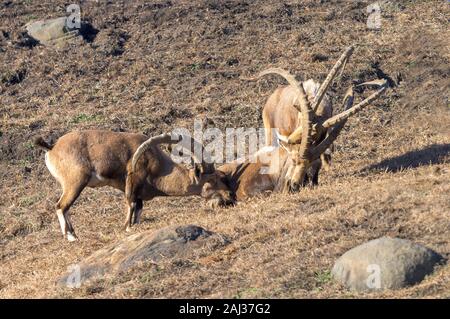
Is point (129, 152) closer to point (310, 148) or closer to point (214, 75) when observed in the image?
point (310, 148)

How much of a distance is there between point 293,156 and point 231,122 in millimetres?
6164

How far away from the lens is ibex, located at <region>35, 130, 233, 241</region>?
14102mm

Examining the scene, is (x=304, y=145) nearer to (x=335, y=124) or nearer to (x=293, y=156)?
(x=293, y=156)

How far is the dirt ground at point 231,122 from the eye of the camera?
32.0 feet

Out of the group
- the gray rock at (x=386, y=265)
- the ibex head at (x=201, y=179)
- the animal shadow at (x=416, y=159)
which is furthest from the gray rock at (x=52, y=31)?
the gray rock at (x=386, y=265)

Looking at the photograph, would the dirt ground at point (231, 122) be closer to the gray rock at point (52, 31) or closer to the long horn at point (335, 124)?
the gray rock at point (52, 31)

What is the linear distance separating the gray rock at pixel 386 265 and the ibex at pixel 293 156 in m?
5.25

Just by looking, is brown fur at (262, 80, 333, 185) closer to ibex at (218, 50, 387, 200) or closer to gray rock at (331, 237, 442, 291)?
ibex at (218, 50, 387, 200)

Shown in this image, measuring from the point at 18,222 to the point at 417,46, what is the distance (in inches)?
504

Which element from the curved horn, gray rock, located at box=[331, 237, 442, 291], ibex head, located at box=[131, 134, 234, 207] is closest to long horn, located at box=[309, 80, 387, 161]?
the curved horn

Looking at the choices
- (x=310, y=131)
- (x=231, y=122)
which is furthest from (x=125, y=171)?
(x=231, y=122)

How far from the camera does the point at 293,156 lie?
47.3ft

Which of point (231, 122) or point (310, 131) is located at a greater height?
point (310, 131)

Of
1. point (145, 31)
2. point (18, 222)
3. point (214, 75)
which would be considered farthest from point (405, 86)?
point (18, 222)
